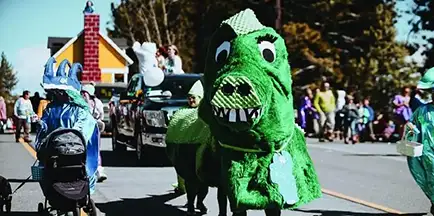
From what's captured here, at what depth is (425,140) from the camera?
8.89 m

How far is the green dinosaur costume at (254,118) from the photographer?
683cm

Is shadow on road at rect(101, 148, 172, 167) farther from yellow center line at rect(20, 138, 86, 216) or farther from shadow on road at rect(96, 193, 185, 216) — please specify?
shadow on road at rect(96, 193, 185, 216)

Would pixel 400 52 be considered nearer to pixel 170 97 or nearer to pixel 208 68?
pixel 170 97

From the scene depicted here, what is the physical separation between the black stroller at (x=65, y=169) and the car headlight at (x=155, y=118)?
683 cm

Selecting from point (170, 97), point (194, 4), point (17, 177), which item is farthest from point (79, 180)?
point (194, 4)

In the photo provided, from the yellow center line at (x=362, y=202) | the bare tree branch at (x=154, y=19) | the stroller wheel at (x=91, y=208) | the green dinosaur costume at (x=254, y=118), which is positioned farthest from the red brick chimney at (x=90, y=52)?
the bare tree branch at (x=154, y=19)

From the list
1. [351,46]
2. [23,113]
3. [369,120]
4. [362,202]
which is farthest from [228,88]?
[351,46]

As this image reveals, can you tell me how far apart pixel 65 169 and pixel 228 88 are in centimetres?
213

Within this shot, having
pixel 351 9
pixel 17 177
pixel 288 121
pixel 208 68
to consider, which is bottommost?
pixel 17 177

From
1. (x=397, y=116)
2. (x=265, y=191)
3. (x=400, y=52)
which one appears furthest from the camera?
(x=400, y=52)

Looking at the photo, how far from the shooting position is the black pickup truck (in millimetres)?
14977

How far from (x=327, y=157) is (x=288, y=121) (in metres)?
11.3

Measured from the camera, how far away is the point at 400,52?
38719mm

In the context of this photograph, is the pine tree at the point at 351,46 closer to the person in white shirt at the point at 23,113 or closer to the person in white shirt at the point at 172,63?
the person in white shirt at the point at 23,113
